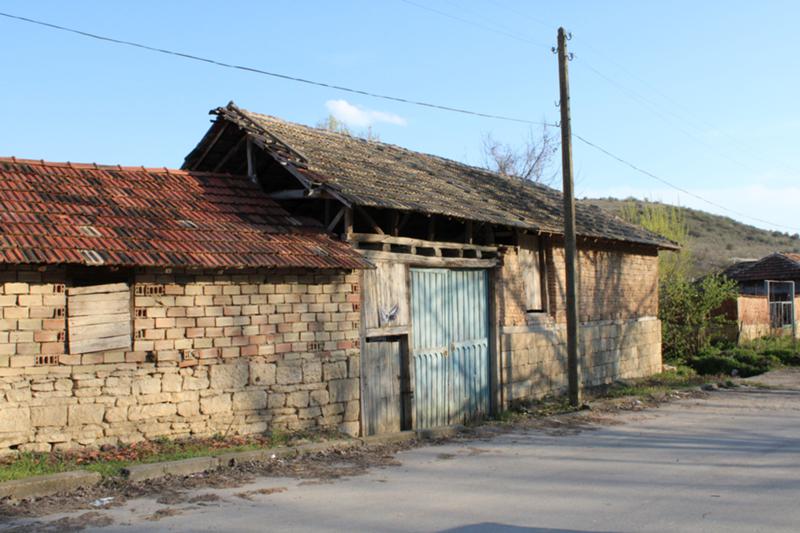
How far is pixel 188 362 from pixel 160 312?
2.60ft

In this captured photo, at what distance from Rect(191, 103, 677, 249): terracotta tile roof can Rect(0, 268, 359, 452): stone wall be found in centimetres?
191

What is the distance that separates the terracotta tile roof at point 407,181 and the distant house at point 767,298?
11.2m

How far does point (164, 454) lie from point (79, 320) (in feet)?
6.48

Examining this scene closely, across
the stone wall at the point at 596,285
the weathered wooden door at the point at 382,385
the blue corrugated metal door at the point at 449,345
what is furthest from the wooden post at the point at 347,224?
the stone wall at the point at 596,285

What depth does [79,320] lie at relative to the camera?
9734 millimetres

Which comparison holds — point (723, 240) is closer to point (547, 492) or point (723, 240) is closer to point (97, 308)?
point (547, 492)

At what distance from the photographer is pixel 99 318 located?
9.89 meters

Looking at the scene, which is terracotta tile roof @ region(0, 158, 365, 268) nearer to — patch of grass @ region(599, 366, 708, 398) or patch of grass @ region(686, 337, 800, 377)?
patch of grass @ region(599, 366, 708, 398)

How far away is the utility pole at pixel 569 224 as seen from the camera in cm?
1541

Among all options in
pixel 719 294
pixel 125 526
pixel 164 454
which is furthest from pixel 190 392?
pixel 719 294

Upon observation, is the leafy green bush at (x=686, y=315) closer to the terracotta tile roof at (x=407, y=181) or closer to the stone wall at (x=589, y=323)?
the stone wall at (x=589, y=323)

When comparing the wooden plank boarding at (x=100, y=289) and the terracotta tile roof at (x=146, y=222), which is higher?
the terracotta tile roof at (x=146, y=222)

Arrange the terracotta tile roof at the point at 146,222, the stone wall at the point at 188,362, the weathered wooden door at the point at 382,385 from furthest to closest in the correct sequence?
1. the weathered wooden door at the point at 382,385
2. the terracotta tile roof at the point at 146,222
3. the stone wall at the point at 188,362

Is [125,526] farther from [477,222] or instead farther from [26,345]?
[477,222]
